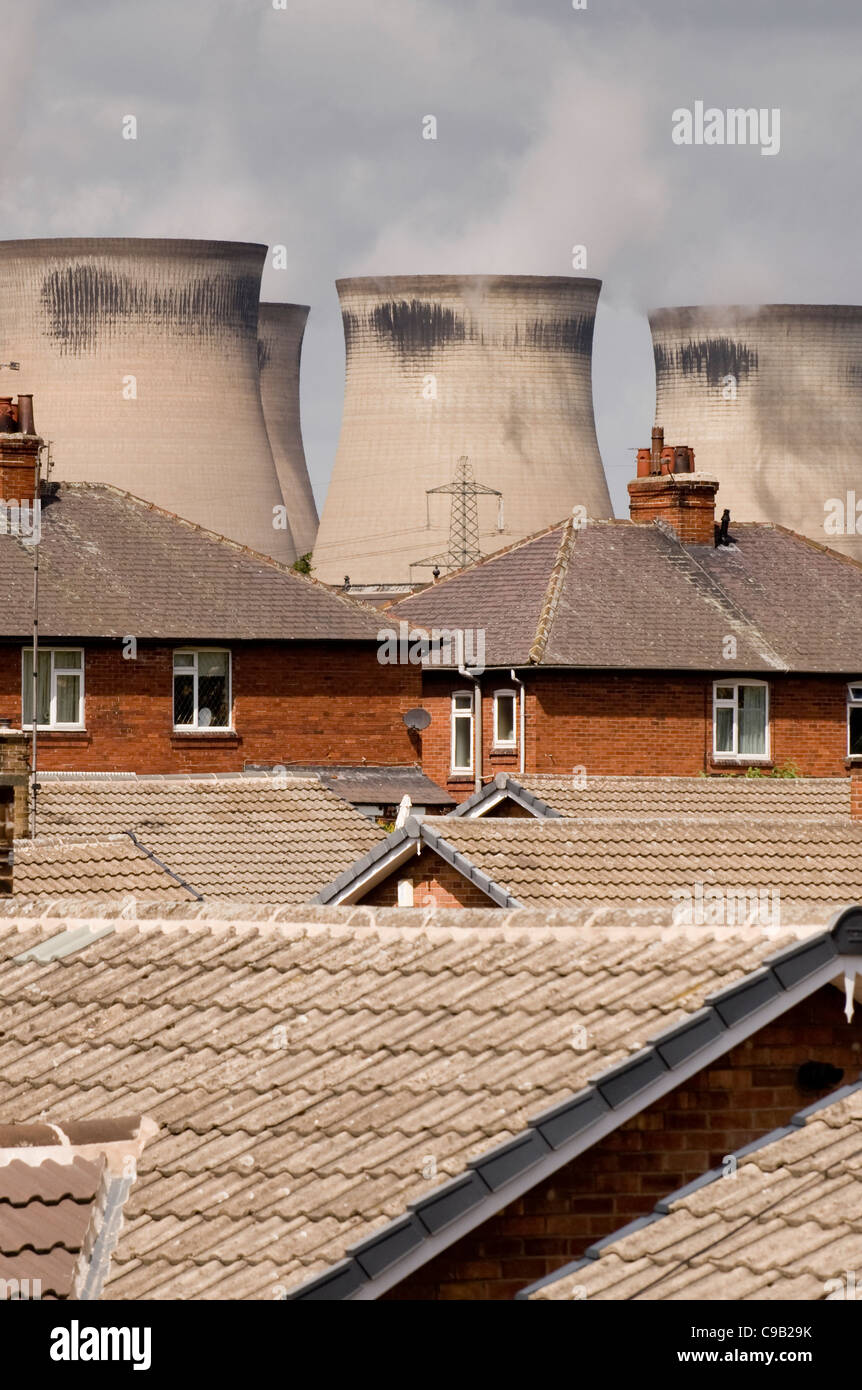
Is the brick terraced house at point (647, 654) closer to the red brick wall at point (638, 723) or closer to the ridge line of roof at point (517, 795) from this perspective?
the red brick wall at point (638, 723)

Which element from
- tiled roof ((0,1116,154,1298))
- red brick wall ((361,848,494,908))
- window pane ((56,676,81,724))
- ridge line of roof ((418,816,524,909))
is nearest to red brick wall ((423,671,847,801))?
window pane ((56,676,81,724))

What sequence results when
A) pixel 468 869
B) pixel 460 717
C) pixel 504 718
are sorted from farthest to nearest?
pixel 460 717 < pixel 504 718 < pixel 468 869

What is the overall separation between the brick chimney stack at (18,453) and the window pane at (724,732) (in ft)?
32.3

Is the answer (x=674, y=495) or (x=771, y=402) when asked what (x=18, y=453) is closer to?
(x=674, y=495)

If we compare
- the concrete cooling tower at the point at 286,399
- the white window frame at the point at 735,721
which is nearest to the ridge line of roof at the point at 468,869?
the white window frame at the point at 735,721

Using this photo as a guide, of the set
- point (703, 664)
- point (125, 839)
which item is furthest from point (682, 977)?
point (703, 664)

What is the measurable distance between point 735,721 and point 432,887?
2059 cm

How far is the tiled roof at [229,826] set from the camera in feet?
58.5

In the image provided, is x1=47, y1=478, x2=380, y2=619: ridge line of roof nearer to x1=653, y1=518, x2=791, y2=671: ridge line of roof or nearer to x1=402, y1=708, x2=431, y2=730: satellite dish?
x1=402, y1=708, x2=431, y2=730: satellite dish

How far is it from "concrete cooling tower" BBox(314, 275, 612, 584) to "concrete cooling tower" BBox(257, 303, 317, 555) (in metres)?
4.02

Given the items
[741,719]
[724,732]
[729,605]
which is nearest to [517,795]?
[724,732]

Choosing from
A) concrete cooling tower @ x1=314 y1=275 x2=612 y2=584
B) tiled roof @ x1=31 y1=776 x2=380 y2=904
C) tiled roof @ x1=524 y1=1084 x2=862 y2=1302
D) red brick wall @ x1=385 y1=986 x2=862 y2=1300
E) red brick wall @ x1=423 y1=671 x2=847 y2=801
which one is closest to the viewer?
tiled roof @ x1=524 y1=1084 x2=862 y2=1302

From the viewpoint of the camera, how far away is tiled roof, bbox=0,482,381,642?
1190 inches

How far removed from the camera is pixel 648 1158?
20.8 feet
